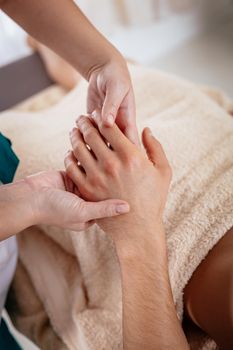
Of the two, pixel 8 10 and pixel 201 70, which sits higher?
pixel 8 10

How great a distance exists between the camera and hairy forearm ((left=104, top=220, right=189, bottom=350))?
0.63 metres

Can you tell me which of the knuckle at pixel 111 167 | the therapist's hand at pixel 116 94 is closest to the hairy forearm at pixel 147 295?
the knuckle at pixel 111 167

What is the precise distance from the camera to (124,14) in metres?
2.46

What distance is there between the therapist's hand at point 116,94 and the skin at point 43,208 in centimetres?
17

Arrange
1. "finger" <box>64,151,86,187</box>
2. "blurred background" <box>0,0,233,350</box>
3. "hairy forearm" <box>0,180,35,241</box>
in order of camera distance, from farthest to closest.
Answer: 1. "blurred background" <box>0,0,233,350</box>
2. "finger" <box>64,151,86,187</box>
3. "hairy forearm" <box>0,180,35,241</box>

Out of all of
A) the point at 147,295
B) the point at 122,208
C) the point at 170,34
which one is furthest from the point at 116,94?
the point at 170,34

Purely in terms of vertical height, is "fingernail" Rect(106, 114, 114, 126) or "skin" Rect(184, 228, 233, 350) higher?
"fingernail" Rect(106, 114, 114, 126)

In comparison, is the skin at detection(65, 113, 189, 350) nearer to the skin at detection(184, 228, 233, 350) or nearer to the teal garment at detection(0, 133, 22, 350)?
the skin at detection(184, 228, 233, 350)

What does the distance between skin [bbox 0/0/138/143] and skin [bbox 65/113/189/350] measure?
0.47ft

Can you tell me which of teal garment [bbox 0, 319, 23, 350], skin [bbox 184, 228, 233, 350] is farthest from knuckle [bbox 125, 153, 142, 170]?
teal garment [bbox 0, 319, 23, 350]

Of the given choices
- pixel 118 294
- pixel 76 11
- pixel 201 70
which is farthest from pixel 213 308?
pixel 201 70

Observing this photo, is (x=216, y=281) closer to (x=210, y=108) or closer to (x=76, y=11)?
(x=210, y=108)

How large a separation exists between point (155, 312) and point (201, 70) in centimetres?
218

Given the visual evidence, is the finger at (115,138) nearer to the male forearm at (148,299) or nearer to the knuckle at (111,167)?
the knuckle at (111,167)
